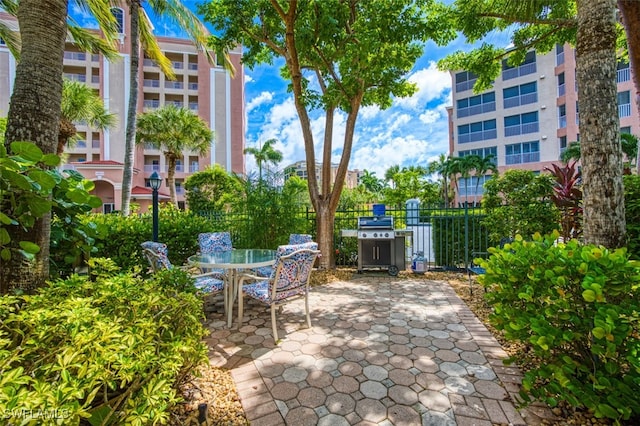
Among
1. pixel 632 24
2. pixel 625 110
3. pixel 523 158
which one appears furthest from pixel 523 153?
pixel 632 24

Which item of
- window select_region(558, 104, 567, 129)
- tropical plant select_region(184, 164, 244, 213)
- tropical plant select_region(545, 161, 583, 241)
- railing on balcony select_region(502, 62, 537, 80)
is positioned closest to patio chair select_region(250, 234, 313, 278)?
tropical plant select_region(545, 161, 583, 241)

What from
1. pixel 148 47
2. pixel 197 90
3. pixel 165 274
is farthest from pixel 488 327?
pixel 197 90

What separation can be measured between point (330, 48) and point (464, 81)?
20.6 m

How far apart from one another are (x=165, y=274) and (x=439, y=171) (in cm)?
2954

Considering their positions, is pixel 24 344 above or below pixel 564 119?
below

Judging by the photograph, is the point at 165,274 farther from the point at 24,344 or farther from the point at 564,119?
the point at 564,119

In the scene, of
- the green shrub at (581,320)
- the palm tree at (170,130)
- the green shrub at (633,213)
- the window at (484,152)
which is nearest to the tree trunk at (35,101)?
the green shrub at (581,320)

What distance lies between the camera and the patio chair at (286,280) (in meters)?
2.77

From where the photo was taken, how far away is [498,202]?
221 inches

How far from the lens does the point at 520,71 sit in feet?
63.9

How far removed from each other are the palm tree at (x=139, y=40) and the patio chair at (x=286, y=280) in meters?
5.94

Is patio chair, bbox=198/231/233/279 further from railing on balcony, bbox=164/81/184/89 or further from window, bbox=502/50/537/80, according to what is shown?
railing on balcony, bbox=164/81/184/89

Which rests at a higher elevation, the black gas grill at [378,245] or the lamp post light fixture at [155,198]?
the lamp post light fixture at [155,198]

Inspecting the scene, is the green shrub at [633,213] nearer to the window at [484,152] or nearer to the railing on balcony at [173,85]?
the window at [484,152]
